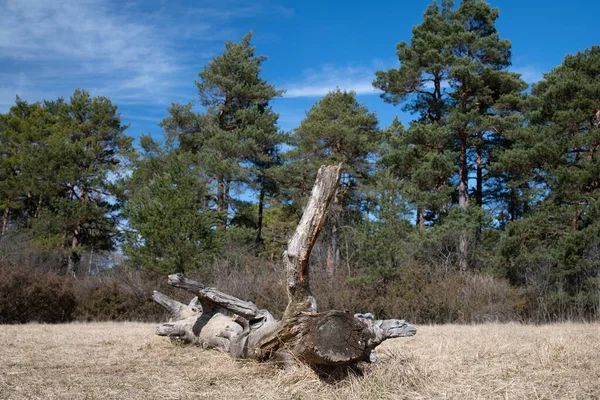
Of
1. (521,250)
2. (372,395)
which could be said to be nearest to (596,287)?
(521,250)

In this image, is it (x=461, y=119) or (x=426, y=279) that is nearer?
(x=426, y=279)

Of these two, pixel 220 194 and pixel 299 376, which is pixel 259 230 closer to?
pixel 220 194

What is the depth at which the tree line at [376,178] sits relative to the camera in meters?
20.2

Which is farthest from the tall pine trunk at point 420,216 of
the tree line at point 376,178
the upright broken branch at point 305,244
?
the upright broken branch at point 305,244

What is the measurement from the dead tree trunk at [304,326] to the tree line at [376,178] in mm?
12627

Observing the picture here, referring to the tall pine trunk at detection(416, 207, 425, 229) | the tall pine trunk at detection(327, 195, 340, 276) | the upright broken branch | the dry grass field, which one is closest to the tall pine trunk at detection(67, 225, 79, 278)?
the tall pine trunk at detection(327, 195, 340, 276)

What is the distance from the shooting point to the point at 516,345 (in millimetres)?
7613

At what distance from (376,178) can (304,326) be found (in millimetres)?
22445

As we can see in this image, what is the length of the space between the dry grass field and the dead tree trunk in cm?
22

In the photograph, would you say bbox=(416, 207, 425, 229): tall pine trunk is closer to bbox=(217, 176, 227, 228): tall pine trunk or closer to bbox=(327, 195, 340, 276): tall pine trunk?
bbox=(327, 195, 340, 276): tall pine trunk

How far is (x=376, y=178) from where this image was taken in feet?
88.8

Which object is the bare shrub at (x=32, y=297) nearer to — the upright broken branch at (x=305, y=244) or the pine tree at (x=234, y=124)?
the pine tree at (x=234, y=124)

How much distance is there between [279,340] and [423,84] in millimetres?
23884

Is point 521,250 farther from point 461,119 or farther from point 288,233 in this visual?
point 288,233
